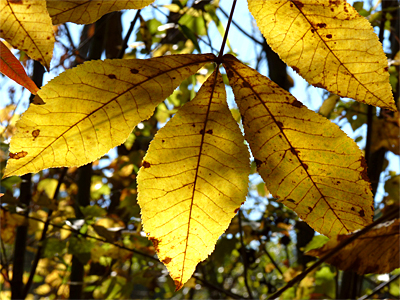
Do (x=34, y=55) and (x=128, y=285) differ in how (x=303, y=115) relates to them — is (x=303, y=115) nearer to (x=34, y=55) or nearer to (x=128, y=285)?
(x=34, y=55)

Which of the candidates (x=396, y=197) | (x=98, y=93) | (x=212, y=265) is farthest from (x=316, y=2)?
(x=212, y=265)

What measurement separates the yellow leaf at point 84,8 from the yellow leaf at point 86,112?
0.08 m

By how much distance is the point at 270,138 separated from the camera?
390mm

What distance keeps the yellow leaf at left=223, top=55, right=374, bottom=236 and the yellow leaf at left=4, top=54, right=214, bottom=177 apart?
0.11m

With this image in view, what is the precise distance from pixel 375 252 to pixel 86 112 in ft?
1.15

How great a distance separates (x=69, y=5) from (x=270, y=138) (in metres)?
0.30

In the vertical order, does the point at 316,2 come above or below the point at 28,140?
above

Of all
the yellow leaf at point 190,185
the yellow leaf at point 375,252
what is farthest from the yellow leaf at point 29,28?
the yellow leaf at point 375,252

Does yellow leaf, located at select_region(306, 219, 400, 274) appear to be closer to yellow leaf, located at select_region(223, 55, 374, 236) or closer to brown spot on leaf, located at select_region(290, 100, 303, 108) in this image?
yellow leaf, located at select_region(223, 55, 374, 236)

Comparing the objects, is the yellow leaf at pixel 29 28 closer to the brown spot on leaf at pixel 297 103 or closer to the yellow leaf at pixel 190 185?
the yellow leaf at pixel 190 185

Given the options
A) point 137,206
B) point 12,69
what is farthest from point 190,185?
point 137,206

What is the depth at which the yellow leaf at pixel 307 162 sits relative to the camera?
0.37m

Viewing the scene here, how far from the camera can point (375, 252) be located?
388 millimetres

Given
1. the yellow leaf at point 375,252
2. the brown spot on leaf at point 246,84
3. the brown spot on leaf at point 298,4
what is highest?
the brown spot on leaf at point 298,4
